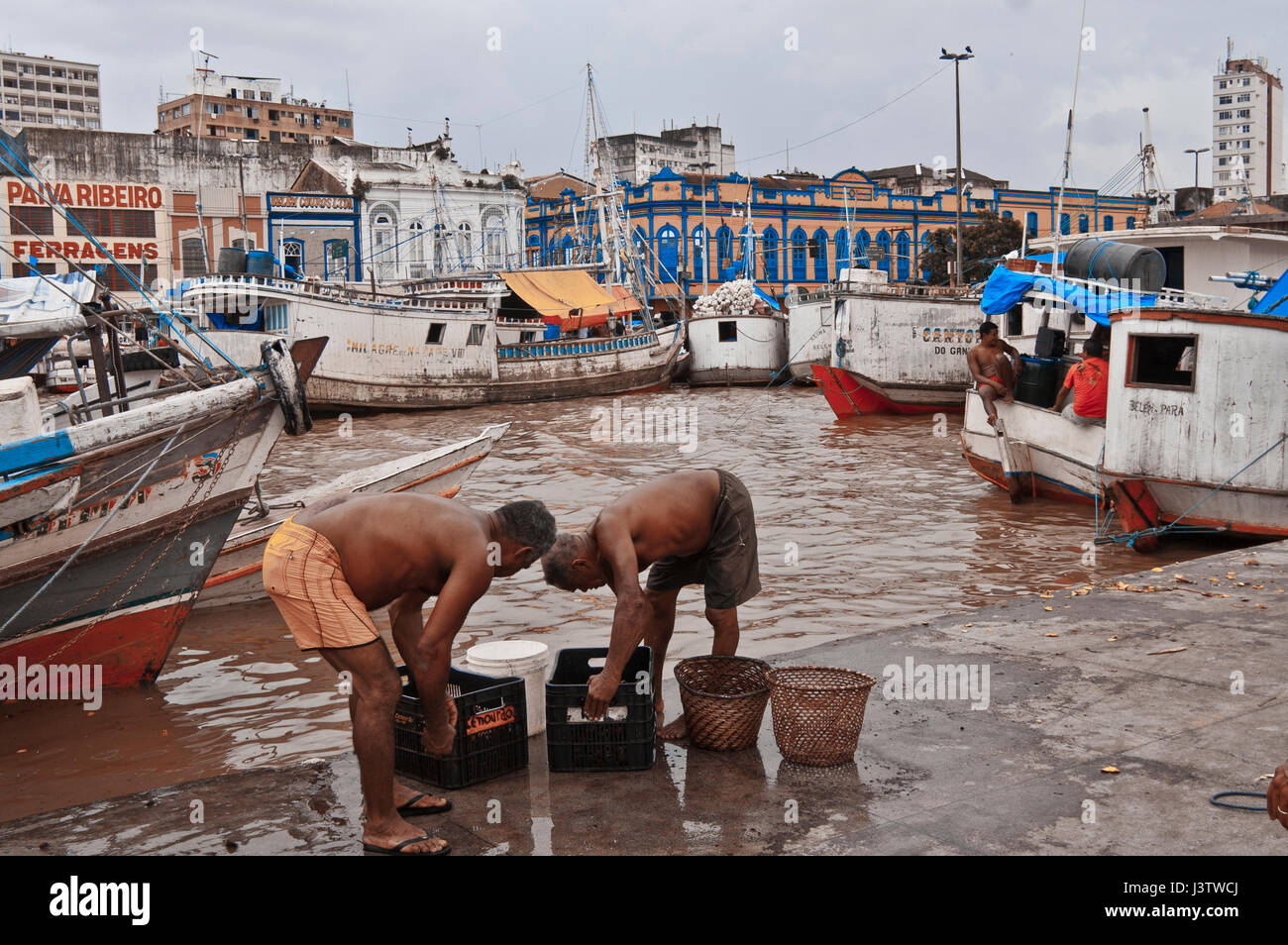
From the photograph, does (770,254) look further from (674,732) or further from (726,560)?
(674,732)

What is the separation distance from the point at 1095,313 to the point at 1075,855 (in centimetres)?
1007

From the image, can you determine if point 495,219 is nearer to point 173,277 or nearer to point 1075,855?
point 173,277

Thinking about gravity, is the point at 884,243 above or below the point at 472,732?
above

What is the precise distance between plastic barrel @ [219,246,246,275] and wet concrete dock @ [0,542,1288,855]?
A: 2270 centimetres

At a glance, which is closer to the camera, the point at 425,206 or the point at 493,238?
the point at 425,206

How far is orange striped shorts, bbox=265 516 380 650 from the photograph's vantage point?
164 inches

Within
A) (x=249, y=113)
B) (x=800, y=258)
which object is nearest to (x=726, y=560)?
(x=800, y=258)

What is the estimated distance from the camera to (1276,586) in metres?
7.58

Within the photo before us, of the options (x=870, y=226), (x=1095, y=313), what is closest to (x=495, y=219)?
(x=870, y=226)

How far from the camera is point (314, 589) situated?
13.6 feet

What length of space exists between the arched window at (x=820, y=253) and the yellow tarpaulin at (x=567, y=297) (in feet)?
64.4

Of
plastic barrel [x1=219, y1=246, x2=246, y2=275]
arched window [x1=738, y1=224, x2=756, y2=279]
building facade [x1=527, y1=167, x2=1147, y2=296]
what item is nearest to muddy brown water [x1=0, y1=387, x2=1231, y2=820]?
plastic barrel [x1=219, y1=246, x2=246, y2=275]

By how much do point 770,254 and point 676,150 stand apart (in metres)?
21.7

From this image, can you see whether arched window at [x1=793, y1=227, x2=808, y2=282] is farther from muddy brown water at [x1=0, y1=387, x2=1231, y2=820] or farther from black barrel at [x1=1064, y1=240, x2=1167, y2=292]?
black barrel at [x1=1064, y1=240, x2=1167, y2=292]
